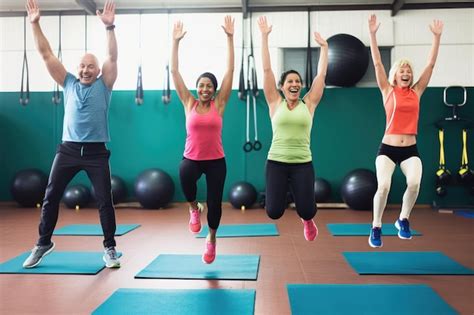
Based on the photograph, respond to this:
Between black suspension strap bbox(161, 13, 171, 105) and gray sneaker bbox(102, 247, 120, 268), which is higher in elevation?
black suspension strap bbox(161, 13, 171, 105)

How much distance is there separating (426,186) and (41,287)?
582cm

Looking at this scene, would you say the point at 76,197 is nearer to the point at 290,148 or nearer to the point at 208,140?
the point at 208,140

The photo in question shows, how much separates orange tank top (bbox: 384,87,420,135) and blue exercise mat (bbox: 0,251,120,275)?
7.98 ft

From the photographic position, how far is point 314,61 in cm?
682

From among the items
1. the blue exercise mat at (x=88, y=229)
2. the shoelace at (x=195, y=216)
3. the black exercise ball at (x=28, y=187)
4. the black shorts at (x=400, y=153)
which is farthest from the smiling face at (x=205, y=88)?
the black exercise ball at (x=28, y=187)

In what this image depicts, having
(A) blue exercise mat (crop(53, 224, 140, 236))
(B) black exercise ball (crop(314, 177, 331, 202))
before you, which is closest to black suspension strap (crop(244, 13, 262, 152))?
(B) black exercise ball (crop(314, 177, 331, 202))

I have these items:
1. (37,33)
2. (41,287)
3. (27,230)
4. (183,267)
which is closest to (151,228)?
(27,230)

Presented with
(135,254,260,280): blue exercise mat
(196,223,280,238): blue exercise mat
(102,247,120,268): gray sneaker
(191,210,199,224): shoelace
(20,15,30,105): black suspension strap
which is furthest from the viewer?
(20,15,30,105): black suspension strap

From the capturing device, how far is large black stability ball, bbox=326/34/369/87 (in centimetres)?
595

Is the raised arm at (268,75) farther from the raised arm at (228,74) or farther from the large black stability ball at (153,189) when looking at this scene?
the large black stability ball at (153,189)

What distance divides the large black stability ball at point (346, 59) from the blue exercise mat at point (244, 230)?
250cm

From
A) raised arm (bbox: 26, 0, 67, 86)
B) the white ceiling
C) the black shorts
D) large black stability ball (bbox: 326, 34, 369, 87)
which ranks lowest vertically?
the black shorts

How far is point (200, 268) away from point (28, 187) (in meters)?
4.41

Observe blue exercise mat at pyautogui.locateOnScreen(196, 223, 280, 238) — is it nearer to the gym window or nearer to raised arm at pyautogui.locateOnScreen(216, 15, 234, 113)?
raised arm at pyautogui.locateOnScreen(216, 15, 234, 113)
